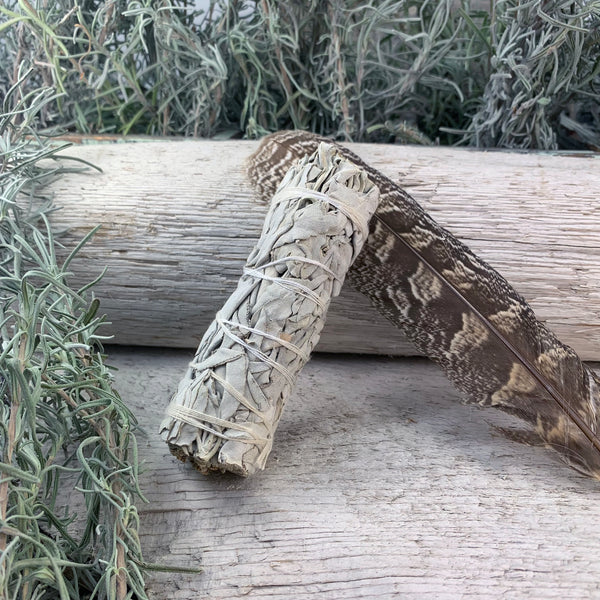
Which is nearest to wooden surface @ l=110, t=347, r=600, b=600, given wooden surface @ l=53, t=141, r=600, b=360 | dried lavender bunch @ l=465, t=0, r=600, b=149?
wooden surface @ l=53, t=141, r=600, b=360

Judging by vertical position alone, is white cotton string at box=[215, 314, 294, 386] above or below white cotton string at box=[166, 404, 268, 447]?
above

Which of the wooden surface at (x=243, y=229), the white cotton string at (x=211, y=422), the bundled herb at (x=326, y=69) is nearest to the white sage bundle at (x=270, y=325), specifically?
the white cotton string at (x=211, y=422)

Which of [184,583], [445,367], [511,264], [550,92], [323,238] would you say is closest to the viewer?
[184,583]

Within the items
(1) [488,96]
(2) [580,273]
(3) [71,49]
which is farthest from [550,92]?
(3) [71,49]

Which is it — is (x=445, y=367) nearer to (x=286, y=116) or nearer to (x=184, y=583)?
(x=184, y=583)

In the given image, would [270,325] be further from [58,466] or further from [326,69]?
[326,69]

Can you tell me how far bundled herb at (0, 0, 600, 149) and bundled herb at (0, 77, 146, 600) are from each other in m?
0.48

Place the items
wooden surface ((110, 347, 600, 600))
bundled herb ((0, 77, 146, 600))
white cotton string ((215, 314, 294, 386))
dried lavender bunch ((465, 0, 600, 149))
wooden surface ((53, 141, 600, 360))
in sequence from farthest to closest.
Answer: dried lavender bunch ((465, 0, 600, 149)), wooden surface ((53, 141, 600, 360)), white cotton string ((215, 314, 294, 386)), wooden surface ((110, 347, 600, 600)), bundled herb ((0, 77, 146, 600))

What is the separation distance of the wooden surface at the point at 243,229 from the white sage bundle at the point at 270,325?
22 cm

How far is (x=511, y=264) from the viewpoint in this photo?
1.02m

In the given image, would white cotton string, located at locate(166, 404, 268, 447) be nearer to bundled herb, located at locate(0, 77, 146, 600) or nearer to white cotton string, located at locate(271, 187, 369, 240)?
bundled herb, located at locate(0, 77, 146, 600)

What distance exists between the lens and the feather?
0.85 meters

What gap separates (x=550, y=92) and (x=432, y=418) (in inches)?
27.0

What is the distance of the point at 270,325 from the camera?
0.79m
